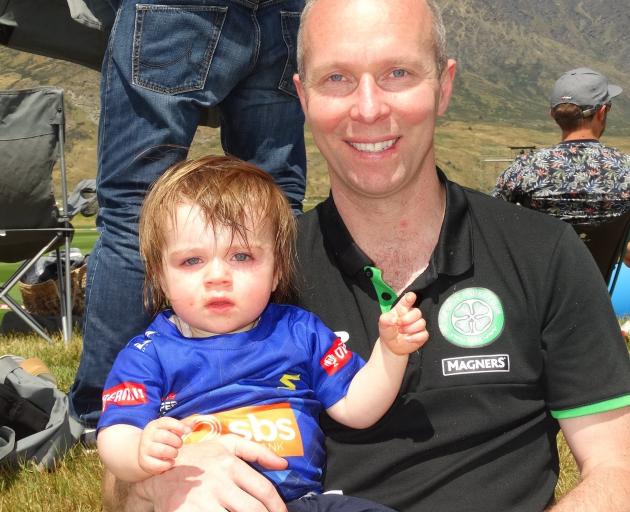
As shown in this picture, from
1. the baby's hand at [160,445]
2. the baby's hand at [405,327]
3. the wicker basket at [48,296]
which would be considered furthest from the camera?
the wicker basket at [48,296]

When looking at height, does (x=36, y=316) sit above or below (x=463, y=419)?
below

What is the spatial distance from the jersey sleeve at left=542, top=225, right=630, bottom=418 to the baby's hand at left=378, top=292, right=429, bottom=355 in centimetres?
35

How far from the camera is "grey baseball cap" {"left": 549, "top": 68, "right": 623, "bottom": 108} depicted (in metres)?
5.77

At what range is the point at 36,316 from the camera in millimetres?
7652

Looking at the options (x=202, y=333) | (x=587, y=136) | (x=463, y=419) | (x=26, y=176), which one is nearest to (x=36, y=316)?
(x=26, y=176)

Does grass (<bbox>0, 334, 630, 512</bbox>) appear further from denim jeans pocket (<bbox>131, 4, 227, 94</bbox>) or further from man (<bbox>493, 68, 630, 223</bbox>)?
man (<bbox>493, 68, 630, 223</bbox>)

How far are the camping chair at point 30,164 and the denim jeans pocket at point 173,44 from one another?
3.63m

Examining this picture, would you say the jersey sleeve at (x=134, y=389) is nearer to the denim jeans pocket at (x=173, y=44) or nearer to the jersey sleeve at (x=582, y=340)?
the jersey sleeve at (x=582, y=340)

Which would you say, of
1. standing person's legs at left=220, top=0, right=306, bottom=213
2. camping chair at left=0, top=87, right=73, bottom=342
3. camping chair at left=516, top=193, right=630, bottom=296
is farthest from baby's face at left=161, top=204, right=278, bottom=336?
camping chair at left=0, top=87, right=73, bottom=342

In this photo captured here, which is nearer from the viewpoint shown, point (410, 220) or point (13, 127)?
point (410, 220)

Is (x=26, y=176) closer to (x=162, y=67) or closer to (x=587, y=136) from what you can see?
(x=162, y=67)

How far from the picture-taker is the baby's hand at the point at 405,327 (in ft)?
5.71

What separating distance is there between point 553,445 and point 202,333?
3.26 ft

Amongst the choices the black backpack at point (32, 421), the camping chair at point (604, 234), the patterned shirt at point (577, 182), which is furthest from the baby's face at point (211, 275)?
the patterned shirt at point (577, 182)
